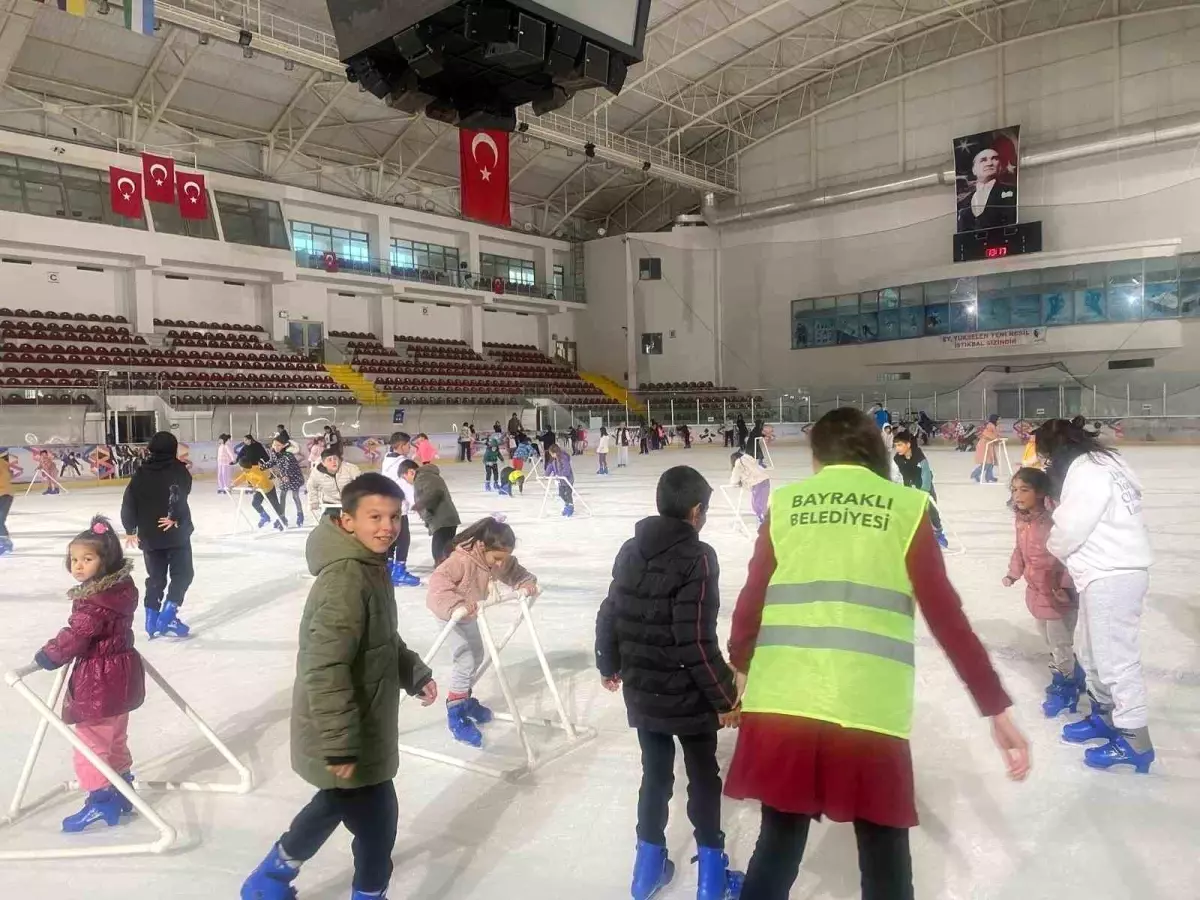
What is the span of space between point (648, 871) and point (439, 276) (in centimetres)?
3093

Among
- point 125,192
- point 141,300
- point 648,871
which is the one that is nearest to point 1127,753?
point 648,871

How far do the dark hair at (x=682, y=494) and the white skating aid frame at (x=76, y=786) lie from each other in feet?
6.09

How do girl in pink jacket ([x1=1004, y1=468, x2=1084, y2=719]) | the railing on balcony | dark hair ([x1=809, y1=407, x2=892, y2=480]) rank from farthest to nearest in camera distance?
1. the railing on balcony
2. girl in pink jacket ([x1=1004, y1=468, x2=1084, y2=719])
3. dark hair ([x1=809, y1=407, x2=892, y2=480])

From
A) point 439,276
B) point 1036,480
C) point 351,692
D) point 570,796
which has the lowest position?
point 570,796

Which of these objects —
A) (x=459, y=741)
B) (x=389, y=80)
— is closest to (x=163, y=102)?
(x=389, y=80)

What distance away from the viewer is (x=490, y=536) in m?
3.34

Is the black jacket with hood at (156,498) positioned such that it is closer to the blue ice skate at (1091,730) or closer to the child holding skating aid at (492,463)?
the blue ice skate at (1091,730)

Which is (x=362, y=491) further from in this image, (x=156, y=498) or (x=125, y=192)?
(x=125, y=192)

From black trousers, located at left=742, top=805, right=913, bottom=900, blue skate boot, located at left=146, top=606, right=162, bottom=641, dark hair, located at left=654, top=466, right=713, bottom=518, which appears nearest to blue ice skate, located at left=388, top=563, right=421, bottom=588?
blue skate boot, located at left=146, top=606, right=162, bottom=641

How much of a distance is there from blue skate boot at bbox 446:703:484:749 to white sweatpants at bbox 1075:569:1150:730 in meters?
2.34

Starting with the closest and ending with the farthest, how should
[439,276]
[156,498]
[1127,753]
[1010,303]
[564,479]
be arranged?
1. [1127,753]
2. [156,498]
3. [564,479]
4. [1010,303]
5. [439,276]

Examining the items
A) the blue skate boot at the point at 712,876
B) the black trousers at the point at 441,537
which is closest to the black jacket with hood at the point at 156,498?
the black trousers at the point at 441,537

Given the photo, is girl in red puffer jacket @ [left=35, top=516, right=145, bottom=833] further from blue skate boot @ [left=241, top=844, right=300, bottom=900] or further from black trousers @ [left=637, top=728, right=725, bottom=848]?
black trousers @ [left=637, top=728, right=725, bottom=848]

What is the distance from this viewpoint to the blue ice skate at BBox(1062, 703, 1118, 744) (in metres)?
3.23
